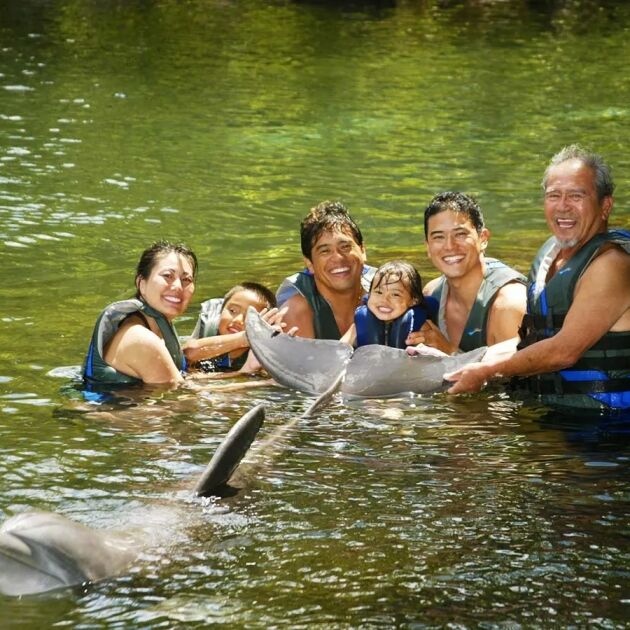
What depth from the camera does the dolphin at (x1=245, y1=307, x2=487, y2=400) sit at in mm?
7883

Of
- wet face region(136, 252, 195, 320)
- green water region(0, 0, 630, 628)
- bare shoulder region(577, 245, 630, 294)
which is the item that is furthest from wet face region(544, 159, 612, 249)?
wet face region(136, 252, 195, 320)

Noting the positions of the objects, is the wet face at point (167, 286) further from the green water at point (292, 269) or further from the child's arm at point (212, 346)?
the child's arm at point (212, 346)

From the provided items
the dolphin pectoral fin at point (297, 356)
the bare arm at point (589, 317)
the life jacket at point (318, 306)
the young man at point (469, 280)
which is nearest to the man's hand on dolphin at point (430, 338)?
the young man at point (469, 280)

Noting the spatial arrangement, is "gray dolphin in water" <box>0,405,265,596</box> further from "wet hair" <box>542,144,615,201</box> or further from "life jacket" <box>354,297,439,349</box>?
"wet hair" <box>542,144,615,201</box>

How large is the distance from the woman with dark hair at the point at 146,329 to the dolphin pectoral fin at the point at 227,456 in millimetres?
1756

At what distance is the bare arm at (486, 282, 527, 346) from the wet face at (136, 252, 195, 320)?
194 centimetres

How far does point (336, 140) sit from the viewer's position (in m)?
17.5

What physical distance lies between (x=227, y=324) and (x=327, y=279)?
34.2 inches

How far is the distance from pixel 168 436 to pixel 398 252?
5.36 m

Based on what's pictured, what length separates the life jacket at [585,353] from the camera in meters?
7.28

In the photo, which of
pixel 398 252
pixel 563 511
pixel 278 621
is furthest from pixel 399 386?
pixel 398 252

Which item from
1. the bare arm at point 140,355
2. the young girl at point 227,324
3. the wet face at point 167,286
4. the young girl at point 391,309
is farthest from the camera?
the young girl at point 227,324

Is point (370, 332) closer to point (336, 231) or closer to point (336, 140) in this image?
point (336, 231)

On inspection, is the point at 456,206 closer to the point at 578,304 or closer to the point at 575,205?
the point at 575,205
